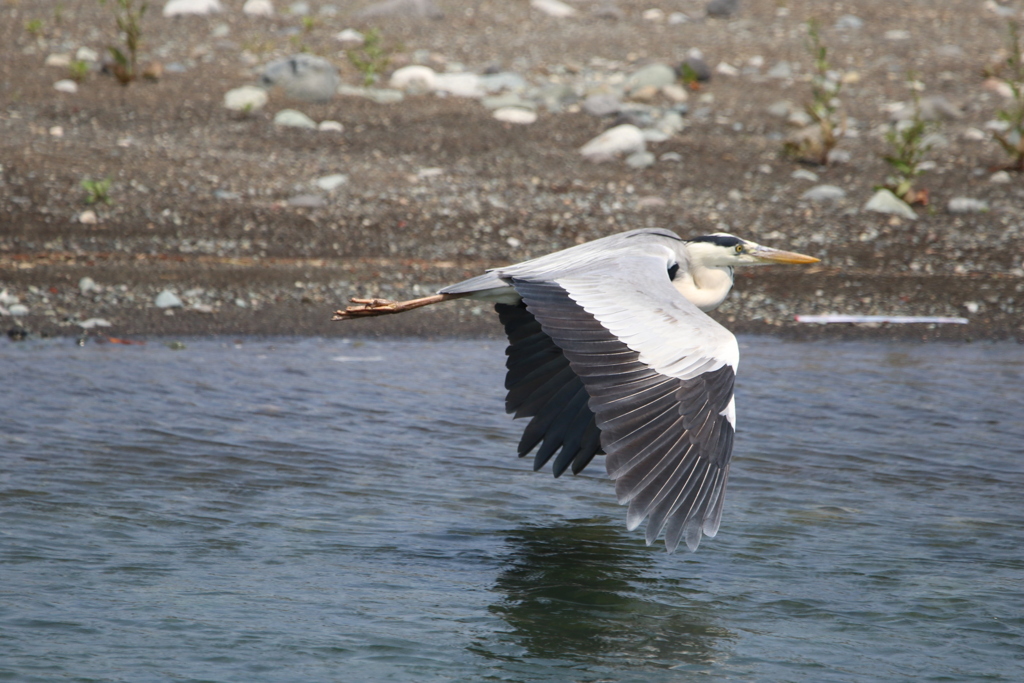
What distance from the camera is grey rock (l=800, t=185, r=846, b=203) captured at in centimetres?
1077

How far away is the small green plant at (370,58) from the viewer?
13.1 m

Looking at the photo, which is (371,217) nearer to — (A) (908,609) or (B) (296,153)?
(B) (296,153)

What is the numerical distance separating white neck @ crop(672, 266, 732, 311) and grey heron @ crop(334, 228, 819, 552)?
0.17 m

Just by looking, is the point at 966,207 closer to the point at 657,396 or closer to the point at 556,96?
the point at 556,96

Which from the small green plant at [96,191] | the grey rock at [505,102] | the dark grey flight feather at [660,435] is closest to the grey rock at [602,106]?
the grey rock at [505,102]

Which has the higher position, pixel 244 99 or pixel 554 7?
pixel 554 7

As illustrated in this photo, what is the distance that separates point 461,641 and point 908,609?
171cm

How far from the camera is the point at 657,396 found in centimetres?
379

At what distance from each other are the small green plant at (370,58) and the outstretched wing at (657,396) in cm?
936

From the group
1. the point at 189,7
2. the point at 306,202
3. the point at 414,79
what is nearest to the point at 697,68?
the point at 414,79

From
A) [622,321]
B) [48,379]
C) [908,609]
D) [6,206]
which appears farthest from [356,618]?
[6,206]

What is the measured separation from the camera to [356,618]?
167 inches

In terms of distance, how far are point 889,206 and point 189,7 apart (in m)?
9.15

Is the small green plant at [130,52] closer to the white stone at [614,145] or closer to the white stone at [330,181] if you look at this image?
the white stone at [330,181]
